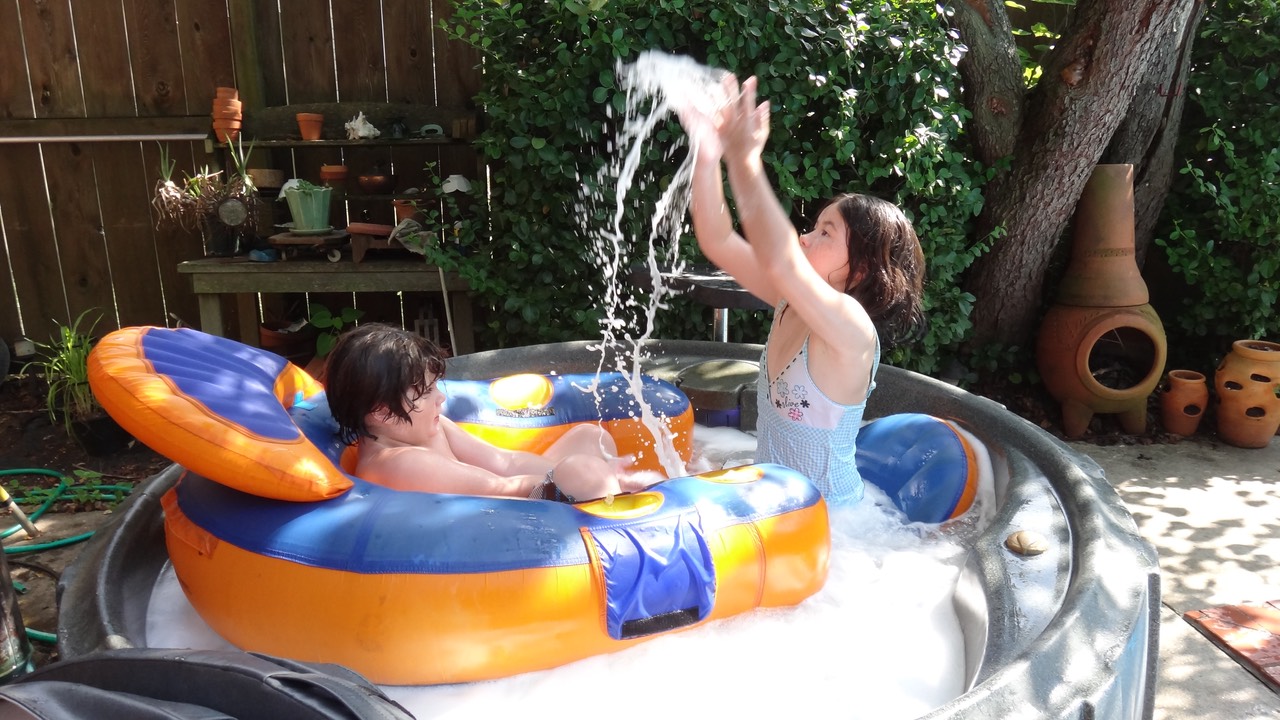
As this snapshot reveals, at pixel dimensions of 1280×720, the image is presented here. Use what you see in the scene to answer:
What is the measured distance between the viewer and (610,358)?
3316 mm

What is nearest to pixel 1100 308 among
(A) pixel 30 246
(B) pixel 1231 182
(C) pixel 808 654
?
(B) pixel 1231 182

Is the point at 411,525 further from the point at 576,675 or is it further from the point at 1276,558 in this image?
the point at 1276,558

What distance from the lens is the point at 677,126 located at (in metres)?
3.71

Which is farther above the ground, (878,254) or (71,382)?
(878,254)

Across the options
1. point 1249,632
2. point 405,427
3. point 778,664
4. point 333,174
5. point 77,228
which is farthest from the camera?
point 77,228

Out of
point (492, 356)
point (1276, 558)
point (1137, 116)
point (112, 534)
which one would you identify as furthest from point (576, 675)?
point (1137, 116)

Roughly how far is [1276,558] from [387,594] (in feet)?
9.86

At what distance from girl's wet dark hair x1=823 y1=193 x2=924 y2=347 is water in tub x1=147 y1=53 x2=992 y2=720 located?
0.50 meters

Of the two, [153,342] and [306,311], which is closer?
[153,342]

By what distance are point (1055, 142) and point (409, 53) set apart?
314 cm

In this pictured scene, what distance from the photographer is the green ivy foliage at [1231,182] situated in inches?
161

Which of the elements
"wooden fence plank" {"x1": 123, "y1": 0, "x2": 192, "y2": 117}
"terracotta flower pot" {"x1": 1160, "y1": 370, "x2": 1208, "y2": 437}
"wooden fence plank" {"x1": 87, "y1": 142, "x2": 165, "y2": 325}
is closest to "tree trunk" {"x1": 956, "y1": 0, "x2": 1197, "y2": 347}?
"terracotta flower pot" {"x1": 1160, "y1": 370, "x2": 1208, "y2": 437}

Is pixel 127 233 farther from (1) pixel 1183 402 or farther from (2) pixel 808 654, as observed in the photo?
(1) pixel 1183 402

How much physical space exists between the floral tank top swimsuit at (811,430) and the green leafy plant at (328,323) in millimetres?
2622
